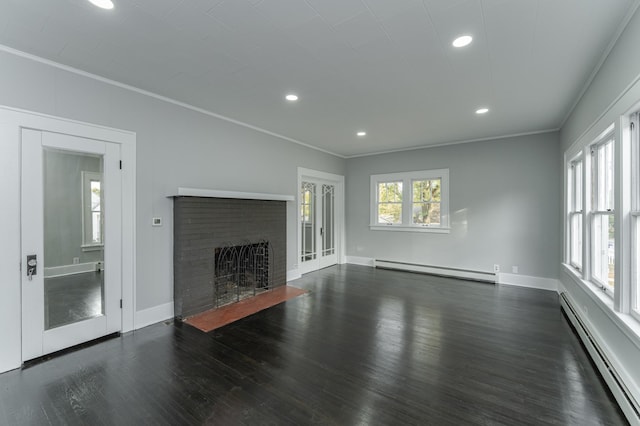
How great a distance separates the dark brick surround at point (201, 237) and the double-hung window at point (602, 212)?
4359 millimetres

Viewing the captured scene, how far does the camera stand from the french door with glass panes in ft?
20.6

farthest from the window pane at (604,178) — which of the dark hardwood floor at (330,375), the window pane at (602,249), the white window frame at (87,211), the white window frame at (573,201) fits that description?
the white window frame at (87,211)

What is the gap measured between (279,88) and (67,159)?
2349mm

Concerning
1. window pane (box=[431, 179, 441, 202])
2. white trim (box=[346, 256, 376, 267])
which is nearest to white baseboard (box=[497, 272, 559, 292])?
window pane (box=[431, 179, 441, 202])

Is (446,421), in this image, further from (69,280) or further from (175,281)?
(69,280)

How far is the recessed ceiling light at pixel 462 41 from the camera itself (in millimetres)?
2355

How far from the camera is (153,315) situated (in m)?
3.54

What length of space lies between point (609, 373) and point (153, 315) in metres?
4.60

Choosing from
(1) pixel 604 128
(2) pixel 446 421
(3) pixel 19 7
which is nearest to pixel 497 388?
(2) pixel 446 421

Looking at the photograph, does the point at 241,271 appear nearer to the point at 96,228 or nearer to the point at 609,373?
the point at 96,228

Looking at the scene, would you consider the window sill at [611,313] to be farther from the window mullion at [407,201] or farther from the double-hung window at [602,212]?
the window mullion at [407,201]

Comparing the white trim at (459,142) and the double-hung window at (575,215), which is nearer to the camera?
the double-hung window at (575,215)

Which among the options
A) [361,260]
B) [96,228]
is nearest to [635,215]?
[96,228]

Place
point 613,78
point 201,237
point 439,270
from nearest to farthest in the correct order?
point 613,78 → point 201,237 → point 439,270
